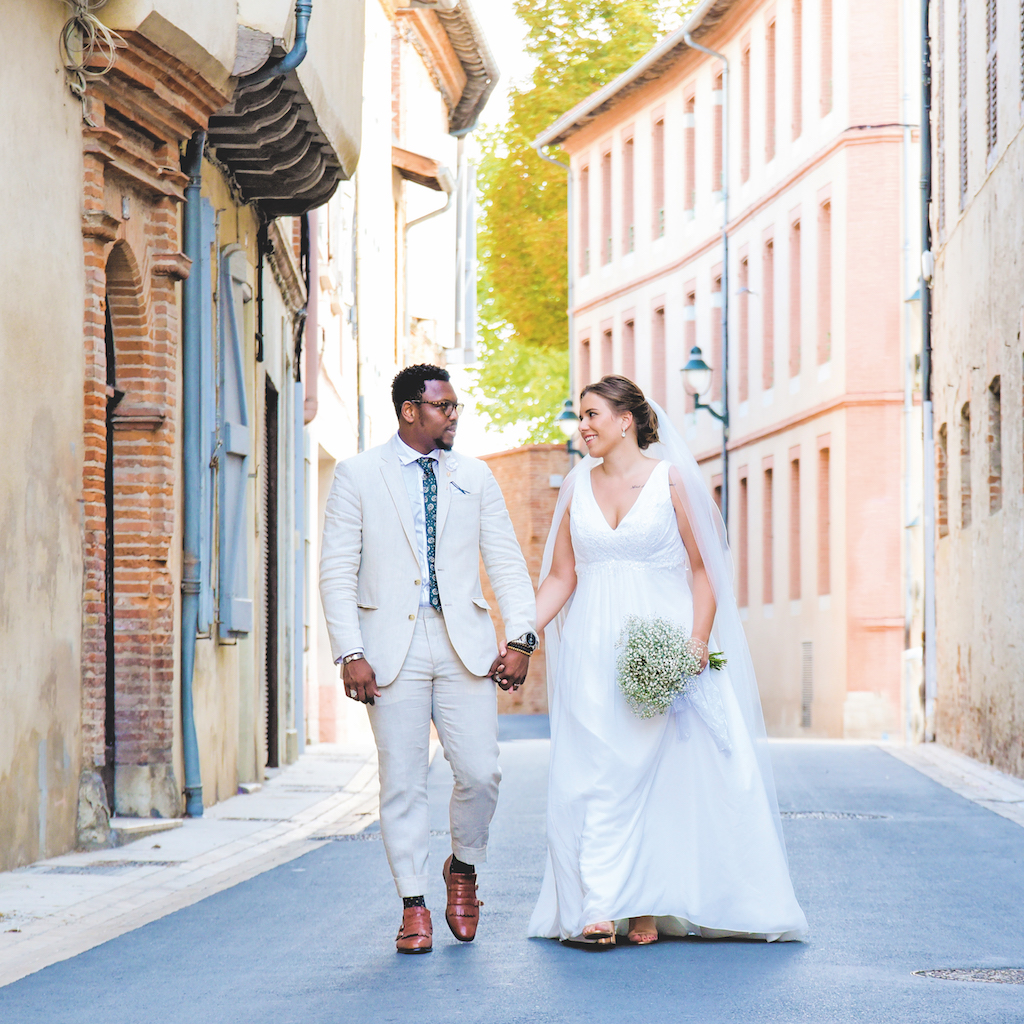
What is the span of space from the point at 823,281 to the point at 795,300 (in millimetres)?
1497

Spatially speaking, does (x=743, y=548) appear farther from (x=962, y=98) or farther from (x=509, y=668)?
(x=509, y=668)

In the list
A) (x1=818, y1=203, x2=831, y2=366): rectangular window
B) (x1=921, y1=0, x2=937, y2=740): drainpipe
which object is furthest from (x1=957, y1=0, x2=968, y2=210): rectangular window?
(x1=818, y1=203, x2=831, y2=366): rectangular window

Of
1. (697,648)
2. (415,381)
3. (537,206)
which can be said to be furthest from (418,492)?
(537,206)

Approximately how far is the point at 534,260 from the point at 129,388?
36.3 m

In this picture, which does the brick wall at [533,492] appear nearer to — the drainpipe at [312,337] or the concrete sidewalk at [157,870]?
the drainpipe at [312,337]

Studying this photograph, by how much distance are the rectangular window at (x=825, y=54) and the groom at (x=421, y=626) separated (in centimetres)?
2691

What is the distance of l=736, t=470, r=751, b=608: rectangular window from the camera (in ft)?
123

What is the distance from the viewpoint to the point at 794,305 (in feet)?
115

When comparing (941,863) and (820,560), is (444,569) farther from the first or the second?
(820,560)

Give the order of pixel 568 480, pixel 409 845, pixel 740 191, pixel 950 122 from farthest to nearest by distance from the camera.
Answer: pixel 740 191 → pixel 950 122 → pixel 568 480 → pixel 409 845

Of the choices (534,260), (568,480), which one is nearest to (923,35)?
(568,480)

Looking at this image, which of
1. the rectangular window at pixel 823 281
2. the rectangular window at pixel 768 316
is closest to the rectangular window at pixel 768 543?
the rectangular window at pixel 768 316

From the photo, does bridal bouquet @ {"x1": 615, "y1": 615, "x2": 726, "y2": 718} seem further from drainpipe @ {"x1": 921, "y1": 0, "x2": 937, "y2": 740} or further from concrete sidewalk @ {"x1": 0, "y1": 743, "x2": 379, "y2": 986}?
drainpipe @ {"x1": 921, "y1": 0, "x2": 937, "y2": 740}

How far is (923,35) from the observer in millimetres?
25094
